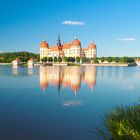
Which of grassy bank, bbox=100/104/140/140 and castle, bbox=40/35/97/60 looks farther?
castle, bbox=40/35/97/60

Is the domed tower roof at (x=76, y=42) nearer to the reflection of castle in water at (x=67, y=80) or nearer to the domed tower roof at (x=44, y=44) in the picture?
the domed tower roof at (x=44, y=44)

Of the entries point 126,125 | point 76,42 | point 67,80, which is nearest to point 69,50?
point 76,42

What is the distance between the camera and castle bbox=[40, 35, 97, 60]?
281ft

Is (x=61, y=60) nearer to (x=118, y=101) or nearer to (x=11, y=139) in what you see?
(x=118, y=101)

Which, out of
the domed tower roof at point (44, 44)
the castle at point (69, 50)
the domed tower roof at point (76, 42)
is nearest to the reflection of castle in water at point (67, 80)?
the castle at point (69, 50)

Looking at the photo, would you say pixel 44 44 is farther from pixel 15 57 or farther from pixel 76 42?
pixel 15 57

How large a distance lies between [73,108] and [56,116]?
3.88 feet

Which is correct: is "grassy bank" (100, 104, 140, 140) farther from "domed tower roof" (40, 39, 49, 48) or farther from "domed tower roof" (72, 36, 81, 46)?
"domed tower roof" (40, 39, 49, 48)

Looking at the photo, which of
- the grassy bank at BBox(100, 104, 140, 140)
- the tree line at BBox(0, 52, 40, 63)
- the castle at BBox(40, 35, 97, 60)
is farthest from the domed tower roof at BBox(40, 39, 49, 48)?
the grassy bank at BBox(100, 104, 140, 140)

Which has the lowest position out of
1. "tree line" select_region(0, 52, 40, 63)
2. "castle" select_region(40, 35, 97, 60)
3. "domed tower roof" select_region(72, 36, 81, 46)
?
"tree line" select_region(0, 52, 40, 63)

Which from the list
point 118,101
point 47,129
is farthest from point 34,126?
point 118,101

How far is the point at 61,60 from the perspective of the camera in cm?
7412

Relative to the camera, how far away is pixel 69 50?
8675 centimetres

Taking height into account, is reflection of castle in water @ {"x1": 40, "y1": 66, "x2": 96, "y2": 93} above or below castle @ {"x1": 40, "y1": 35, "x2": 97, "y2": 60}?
below
